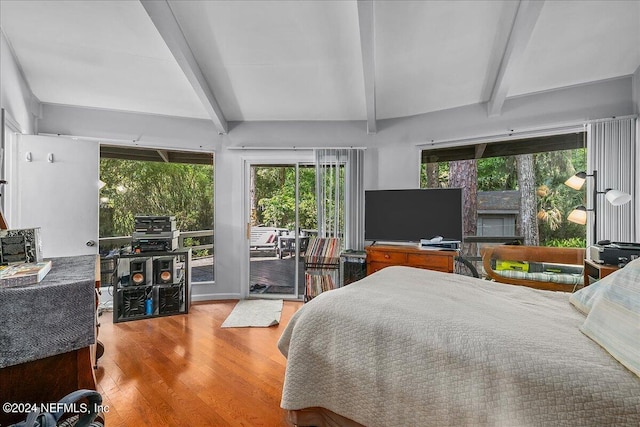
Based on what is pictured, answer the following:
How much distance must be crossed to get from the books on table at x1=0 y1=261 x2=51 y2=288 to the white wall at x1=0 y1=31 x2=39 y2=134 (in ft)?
5.84

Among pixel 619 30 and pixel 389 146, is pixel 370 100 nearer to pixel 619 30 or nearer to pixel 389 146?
pixel 389 146

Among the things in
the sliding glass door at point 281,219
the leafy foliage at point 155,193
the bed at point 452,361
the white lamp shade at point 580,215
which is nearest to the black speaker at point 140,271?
the leafy foliage at point 155,193

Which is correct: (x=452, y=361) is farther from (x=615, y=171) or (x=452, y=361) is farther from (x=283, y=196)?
(x=283, y=196)

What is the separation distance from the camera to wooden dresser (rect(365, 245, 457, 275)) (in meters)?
3.10

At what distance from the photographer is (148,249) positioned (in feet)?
10.8

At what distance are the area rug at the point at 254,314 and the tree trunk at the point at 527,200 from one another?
2.98 meters

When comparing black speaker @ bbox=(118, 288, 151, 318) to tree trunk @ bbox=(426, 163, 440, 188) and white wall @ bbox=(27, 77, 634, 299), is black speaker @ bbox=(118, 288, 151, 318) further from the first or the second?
tree trunk @ bbox=(426, 163, 440, 188)

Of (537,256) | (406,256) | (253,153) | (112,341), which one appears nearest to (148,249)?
(112,341)

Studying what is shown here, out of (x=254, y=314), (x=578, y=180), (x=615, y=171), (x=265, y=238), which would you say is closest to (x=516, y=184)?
(x=578, y=180)

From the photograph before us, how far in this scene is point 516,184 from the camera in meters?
3.37

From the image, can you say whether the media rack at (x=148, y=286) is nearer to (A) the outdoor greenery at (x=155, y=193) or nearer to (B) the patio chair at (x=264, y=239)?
(A) the outdoor greenery at (x=155, y=193)

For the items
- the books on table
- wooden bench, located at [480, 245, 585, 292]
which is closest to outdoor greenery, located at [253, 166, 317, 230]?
wooden bench, located at [480, 245, 585, 292]

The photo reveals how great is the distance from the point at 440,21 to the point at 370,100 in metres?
1.02

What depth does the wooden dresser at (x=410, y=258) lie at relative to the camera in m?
3.10
